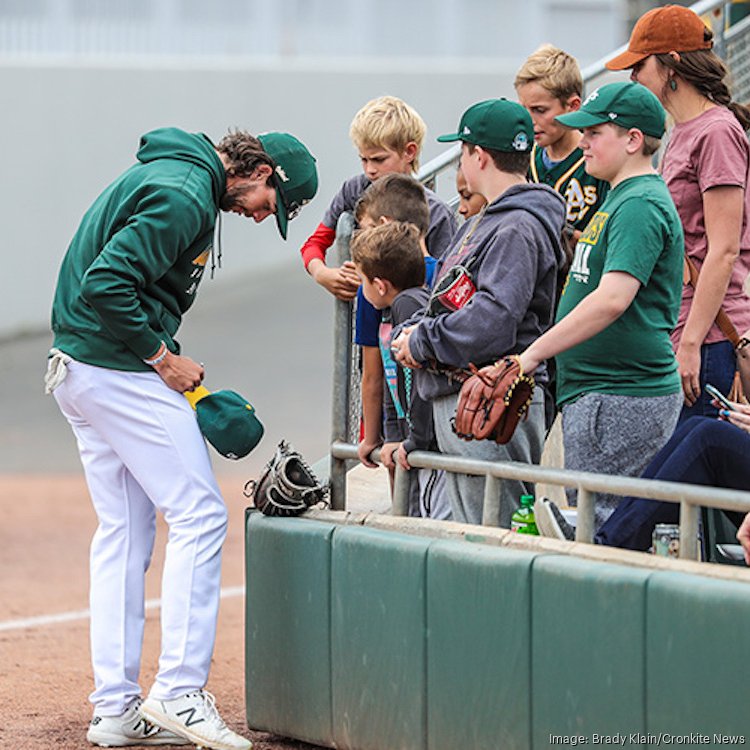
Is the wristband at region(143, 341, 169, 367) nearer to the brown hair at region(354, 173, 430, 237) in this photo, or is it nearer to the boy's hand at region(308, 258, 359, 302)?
the boy's hand at region(308, 258, 359, 302)

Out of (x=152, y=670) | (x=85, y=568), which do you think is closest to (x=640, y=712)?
(x=152, y=670)

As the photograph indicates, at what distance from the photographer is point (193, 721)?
189 inches

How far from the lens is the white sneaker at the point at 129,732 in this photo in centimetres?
503

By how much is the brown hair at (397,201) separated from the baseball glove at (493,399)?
2.76ft

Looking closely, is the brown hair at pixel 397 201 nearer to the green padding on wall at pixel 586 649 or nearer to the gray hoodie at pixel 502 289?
the gray hoodie at pixel 502 289

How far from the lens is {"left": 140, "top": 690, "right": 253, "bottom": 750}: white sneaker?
477 cm

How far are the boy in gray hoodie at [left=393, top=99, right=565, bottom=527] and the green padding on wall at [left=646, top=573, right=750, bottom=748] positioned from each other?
88 cm

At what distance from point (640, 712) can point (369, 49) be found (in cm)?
1752

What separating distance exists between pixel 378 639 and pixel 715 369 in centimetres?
141

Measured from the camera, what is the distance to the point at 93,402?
16.2ft

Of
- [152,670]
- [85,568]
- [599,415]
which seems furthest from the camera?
[85,568]

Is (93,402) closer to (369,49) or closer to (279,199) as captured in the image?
(279,199)

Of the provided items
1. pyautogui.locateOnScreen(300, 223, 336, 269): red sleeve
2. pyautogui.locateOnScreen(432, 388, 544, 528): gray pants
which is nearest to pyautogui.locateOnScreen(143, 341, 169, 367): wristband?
pyautogui.locateOnScreen(432, 388, 544, 528): gray pants

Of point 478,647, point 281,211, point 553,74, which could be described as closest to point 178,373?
point 281,211
